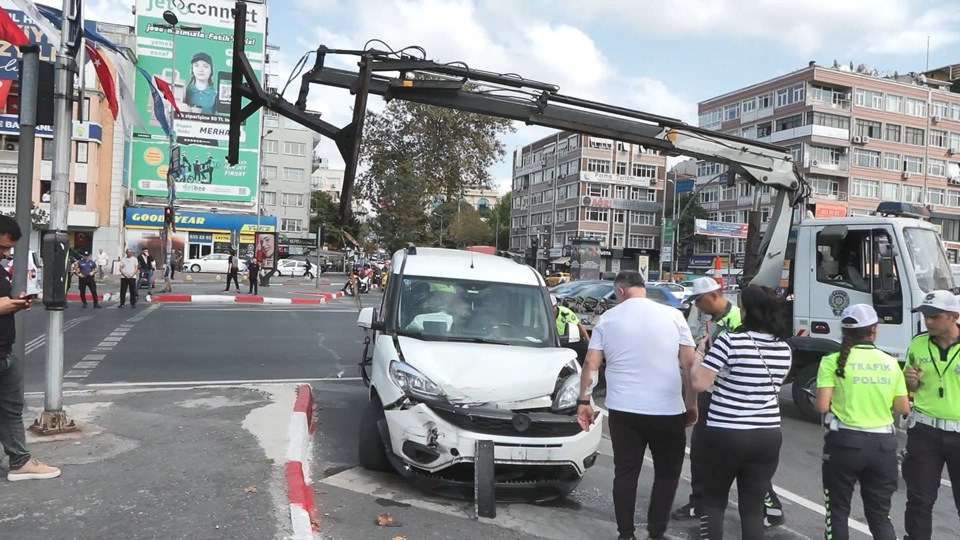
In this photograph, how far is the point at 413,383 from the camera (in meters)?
5.68

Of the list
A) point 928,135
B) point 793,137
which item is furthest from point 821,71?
point 928,135

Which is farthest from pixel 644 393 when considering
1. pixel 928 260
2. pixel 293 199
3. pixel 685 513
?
pixel 293 199

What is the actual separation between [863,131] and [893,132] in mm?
3296

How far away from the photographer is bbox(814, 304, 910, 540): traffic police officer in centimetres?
428

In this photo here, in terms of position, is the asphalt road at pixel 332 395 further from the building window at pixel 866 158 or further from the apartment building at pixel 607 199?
the apartment building at pixel 607 199

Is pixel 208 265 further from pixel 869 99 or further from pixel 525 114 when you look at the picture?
pixel 869 99

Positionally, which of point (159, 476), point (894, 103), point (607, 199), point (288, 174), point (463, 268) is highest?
point (894, 103)

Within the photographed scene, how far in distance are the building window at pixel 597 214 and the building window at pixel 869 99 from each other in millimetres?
Result: 26640

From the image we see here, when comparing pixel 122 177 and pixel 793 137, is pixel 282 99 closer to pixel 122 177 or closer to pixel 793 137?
pixel 122 177

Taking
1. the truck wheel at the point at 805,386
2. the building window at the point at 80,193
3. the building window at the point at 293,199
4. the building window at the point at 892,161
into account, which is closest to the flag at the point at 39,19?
the truck wheel at the point at 805,386

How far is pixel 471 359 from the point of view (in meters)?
5.96

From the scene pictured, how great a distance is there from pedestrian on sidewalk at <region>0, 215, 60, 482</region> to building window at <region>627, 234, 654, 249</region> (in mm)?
79922

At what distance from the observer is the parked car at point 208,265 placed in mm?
52688

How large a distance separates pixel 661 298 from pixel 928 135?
61.9m
